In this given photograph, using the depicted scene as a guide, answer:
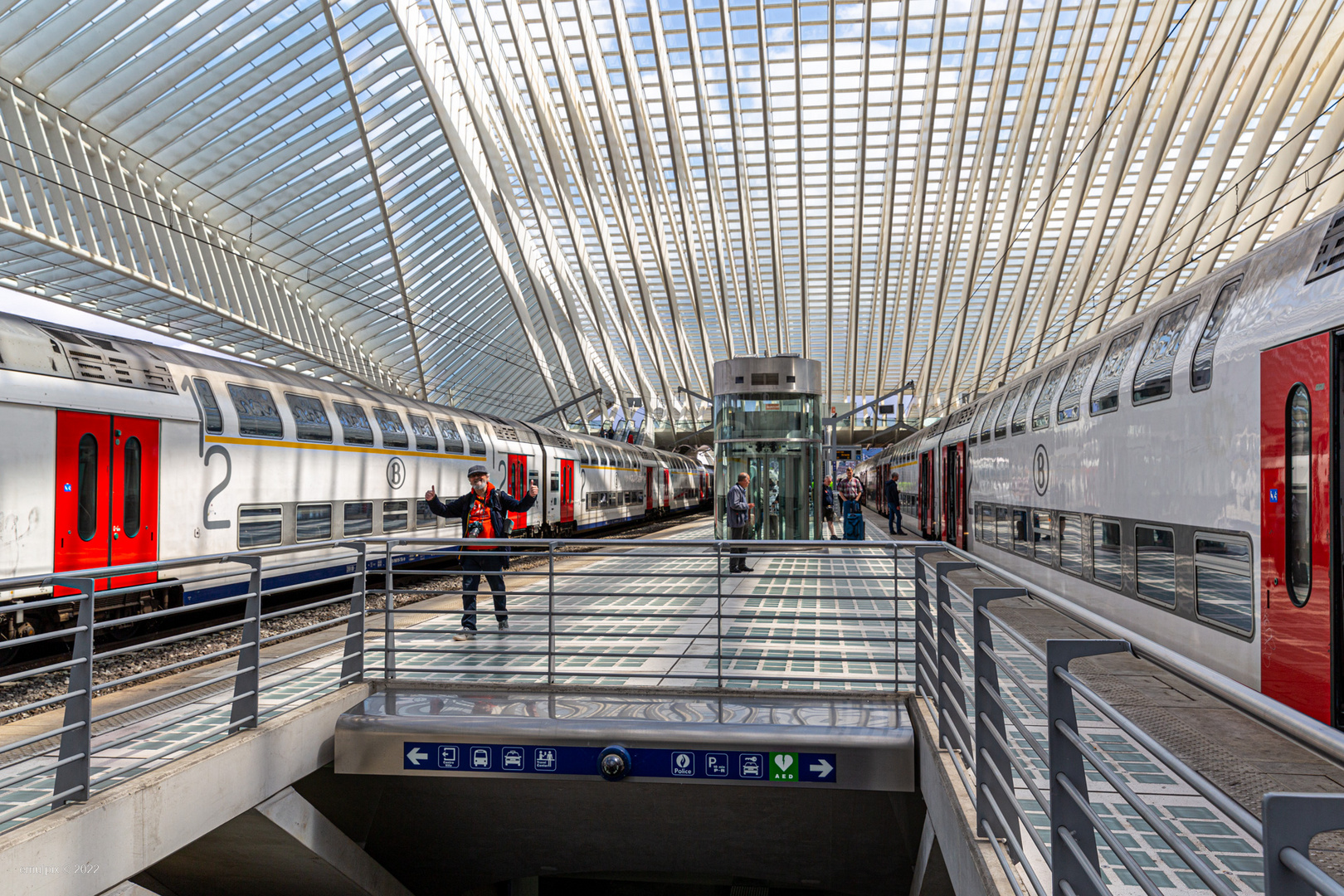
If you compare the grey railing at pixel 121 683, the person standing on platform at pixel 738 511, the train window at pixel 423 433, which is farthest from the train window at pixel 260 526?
the person standing on platform at pixel 738 511

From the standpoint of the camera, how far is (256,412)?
11375mm

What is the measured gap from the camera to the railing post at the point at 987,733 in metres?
3.44

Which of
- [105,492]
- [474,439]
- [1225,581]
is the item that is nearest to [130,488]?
[105,492]

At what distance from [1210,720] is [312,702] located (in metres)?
5.63

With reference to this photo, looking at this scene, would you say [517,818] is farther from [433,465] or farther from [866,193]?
[866,193]

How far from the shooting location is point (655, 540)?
6.57 m

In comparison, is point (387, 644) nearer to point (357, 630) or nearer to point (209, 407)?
point (357, 630)

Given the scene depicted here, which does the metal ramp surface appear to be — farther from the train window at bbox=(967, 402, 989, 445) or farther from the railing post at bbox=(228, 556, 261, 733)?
the train window at bbox=(967, 402, 989, 445)

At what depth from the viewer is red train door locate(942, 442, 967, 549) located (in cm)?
1695

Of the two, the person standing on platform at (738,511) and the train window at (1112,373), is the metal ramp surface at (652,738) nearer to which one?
the train window at (1112,373)

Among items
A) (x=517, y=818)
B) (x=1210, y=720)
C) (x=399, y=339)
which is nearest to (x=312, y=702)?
(x=517, y=818)

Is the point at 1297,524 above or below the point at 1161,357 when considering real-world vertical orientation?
below

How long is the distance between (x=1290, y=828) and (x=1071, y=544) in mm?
9345

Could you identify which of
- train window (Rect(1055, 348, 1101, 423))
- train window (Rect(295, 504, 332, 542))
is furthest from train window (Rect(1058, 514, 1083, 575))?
train window (Rect(295, 504, 332, 542))
